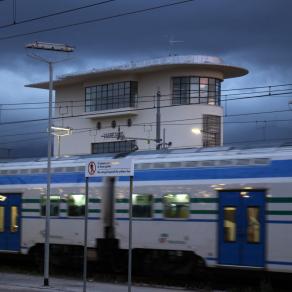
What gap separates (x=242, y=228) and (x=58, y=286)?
4.78 meters

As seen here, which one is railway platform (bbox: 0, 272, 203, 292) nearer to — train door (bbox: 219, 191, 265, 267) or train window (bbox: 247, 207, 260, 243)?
train door (bbox: 219, 191, 265, 267)

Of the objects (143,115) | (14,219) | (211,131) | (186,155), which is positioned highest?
(143,115)

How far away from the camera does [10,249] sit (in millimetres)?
21844

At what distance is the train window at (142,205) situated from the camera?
18.4 metres

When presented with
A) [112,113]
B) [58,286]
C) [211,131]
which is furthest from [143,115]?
[58,286]

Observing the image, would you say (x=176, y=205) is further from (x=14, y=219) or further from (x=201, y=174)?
(x=14, y=219)

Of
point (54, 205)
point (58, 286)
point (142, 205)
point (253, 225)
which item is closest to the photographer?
point (253, 225)

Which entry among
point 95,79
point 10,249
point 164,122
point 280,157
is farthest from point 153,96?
point 280,157

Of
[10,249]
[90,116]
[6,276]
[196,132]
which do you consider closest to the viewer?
[6,276]

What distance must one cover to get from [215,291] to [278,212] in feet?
8.04

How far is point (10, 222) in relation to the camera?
71.9 ft

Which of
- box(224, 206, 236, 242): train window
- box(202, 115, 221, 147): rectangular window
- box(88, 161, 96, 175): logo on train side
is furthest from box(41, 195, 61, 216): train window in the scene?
box(202, 115, 221, 147): rectangular window

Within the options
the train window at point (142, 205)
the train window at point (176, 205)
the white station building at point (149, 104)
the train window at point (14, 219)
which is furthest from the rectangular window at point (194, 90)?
the train window at point (176, 205)

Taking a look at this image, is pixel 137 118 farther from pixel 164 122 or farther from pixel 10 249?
pixel 10 249
